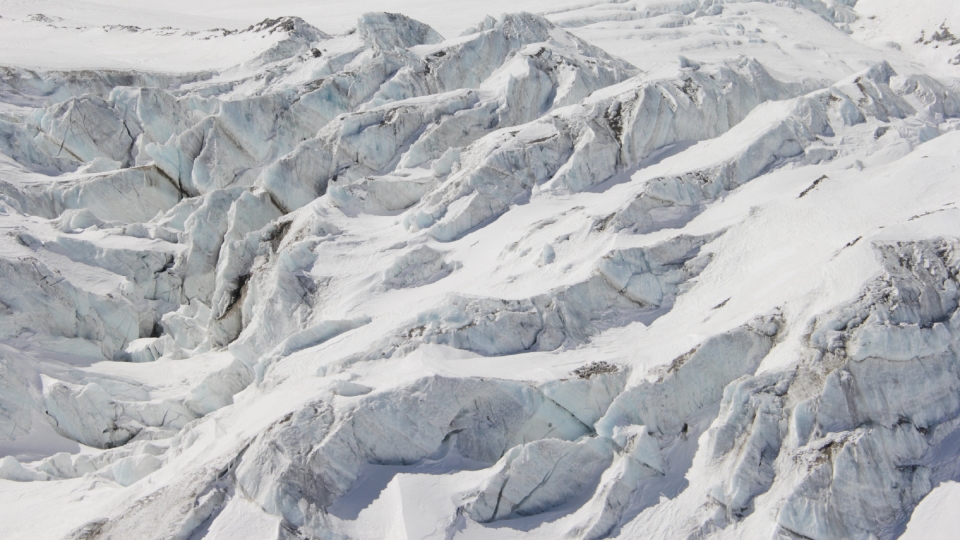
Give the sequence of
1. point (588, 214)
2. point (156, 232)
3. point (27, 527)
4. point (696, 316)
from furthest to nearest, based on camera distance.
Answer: point (156, 232)
point (588, 214)
point (696, 316)
point (27, 527)

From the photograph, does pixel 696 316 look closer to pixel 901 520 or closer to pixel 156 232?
pixel 901 520

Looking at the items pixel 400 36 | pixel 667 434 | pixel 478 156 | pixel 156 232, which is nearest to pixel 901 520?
pixel 667 434

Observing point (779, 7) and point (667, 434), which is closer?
point (667, 434)

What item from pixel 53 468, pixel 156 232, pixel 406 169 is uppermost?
pixel 406 169

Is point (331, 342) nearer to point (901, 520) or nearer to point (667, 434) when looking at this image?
point (667, 434)

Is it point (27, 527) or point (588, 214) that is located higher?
point (588, 214)

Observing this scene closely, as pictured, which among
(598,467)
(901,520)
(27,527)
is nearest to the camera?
(901,520)
